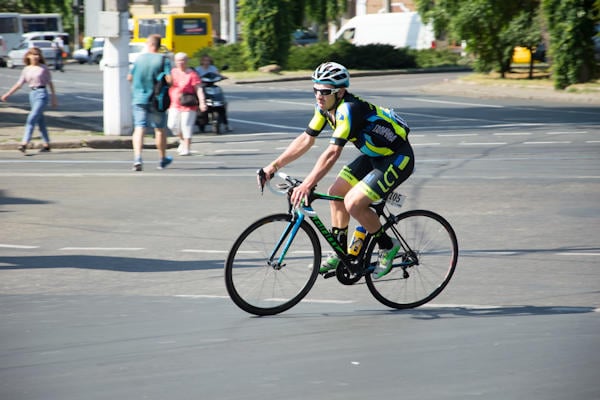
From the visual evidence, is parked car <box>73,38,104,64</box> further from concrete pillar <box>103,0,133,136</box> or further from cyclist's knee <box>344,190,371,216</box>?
cyclist's knee <box>344,190,371,216</box>

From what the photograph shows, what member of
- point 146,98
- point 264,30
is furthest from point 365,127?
point 264,30

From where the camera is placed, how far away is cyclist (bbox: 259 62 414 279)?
665 cm

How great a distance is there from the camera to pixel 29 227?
35.0 ft

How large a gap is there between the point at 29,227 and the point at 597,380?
6.85 m

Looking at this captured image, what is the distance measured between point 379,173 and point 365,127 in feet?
1.04

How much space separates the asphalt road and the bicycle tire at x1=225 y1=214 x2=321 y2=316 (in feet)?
0.42

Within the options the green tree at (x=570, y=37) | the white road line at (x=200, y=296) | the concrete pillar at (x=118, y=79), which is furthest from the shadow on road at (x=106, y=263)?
the green tree at (x=570, y=37)

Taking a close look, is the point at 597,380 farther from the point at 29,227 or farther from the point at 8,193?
the point at 8,193

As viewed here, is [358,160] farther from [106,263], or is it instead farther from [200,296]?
[106,263]

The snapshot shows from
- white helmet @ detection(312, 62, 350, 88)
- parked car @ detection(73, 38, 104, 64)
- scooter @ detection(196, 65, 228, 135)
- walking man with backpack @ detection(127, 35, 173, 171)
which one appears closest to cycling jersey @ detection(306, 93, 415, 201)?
white helmet @ detection(312, 62, 350, 88)

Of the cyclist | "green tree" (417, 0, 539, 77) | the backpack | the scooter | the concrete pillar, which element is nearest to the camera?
the cyclist

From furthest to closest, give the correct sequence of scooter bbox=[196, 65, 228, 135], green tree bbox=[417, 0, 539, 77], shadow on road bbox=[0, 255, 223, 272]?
green tree bbox=[417, 0, 539, 77], scooter bbox=[196, 65, 228, 135], shadow on road bbox=[0, 255, 223, 272]

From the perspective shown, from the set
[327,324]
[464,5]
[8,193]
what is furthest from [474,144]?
[464,5]

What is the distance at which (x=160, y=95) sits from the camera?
15016 millimetres
